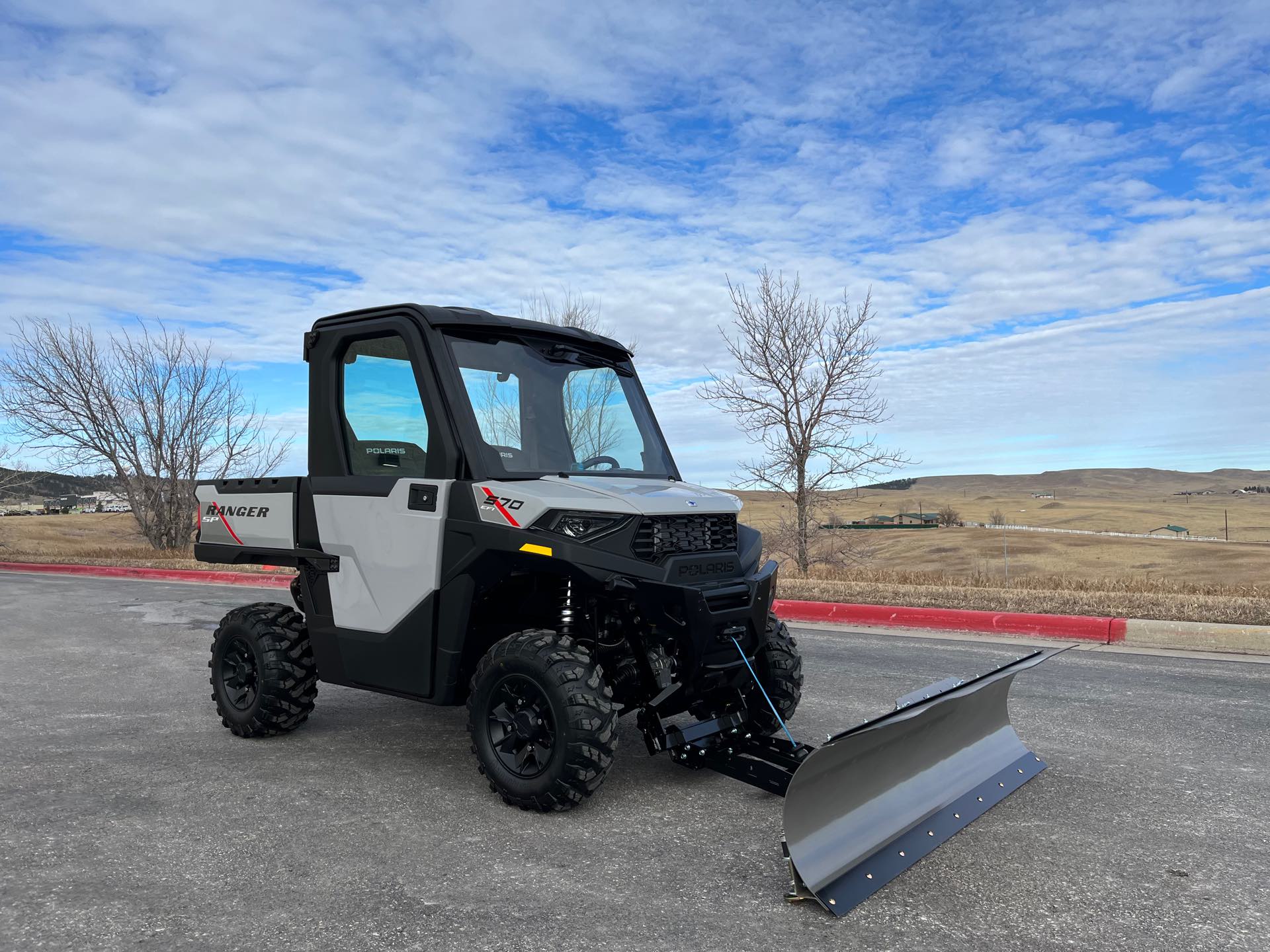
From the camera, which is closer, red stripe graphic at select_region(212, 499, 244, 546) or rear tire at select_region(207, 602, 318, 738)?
rear tire at select_region(207, 602, 318, 738)

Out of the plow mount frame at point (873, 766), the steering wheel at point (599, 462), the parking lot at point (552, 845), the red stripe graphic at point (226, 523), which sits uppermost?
the steering wheel at point (599, 462)

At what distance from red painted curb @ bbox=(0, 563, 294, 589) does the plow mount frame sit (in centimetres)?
1093

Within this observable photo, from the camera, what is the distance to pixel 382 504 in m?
4.83

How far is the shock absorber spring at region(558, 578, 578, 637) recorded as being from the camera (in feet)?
14.8

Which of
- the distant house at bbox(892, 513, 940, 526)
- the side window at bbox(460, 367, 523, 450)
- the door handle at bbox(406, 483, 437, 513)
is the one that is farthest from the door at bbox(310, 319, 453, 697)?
the distant house at bbox(892, 513, 940, 526)

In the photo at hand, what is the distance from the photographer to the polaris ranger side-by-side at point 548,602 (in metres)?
4.07

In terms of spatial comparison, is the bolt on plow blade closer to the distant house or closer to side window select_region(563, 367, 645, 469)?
side window select_region(563, 367, 645, 469)

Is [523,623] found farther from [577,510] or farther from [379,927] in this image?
[379,927]

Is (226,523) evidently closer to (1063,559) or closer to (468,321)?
(468,321)

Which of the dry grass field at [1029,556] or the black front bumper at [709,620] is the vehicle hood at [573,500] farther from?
the dry grass field at [1029,556]

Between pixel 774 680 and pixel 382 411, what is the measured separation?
2499 millimetres

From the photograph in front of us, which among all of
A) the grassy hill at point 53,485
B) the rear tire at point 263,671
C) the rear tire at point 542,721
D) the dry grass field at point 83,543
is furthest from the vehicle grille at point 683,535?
the grassy hill at point 53,485

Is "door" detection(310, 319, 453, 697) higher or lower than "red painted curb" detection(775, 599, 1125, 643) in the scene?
higher

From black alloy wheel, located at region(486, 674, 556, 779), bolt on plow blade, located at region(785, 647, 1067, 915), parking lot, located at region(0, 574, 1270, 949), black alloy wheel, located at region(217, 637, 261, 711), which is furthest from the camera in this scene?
black alloy wheel, located at region(217, 637, 261, 711)
